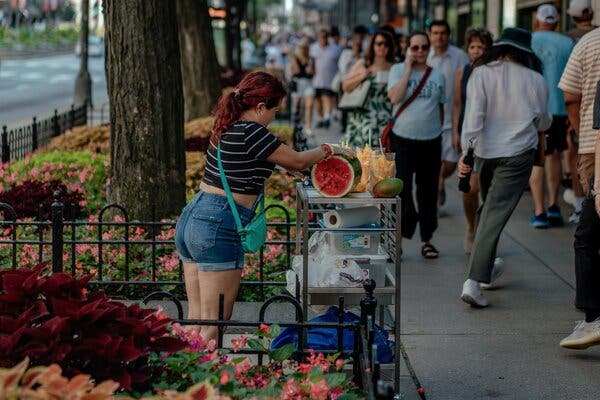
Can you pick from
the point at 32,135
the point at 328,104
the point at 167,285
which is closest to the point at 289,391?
the point at 167,285

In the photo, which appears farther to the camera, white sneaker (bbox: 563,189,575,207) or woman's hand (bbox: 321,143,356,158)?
white sneaker (bbox: 563,189,575,207)

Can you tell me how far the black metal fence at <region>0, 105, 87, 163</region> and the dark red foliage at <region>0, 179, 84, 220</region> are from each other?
2.01 metres

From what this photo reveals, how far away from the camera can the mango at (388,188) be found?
5836 millimetres

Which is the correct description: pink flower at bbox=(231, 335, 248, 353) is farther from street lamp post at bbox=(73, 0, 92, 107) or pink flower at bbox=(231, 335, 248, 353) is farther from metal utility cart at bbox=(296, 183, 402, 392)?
street lamp post at bbox=(73, 0, 92, 107)

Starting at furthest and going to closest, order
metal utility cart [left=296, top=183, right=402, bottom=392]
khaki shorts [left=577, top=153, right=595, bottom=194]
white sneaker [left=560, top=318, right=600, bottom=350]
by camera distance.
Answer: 1. khaki shorts [left=577, top=153, right=595, bottom=194]
2. white sneaker [left=560, top=318, right=600, bottom=350]
3. metal utility cart [left=296, top=183, right=402, bottom=392]

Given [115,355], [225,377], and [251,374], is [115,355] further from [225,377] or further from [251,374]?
[251,374]

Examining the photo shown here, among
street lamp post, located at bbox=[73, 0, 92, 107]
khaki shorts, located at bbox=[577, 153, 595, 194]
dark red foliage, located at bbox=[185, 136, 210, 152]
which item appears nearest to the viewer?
khaki shorts, located at bbox=[577, 153, 595, 194]

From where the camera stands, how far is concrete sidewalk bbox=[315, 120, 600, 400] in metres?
6.27

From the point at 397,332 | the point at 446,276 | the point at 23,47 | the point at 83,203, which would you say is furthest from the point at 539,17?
the point at 23,47

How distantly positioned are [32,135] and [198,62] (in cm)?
477

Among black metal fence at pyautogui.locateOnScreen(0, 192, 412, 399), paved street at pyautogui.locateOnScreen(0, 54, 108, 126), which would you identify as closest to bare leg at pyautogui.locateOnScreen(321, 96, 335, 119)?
paved street at pyautogui.locateOnScreen(0, 54, 108, 126)

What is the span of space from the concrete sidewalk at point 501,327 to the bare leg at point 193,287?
1162 mm

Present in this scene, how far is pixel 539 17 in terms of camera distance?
12.2 metres

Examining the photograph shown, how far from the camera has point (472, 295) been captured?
8.09 metres
